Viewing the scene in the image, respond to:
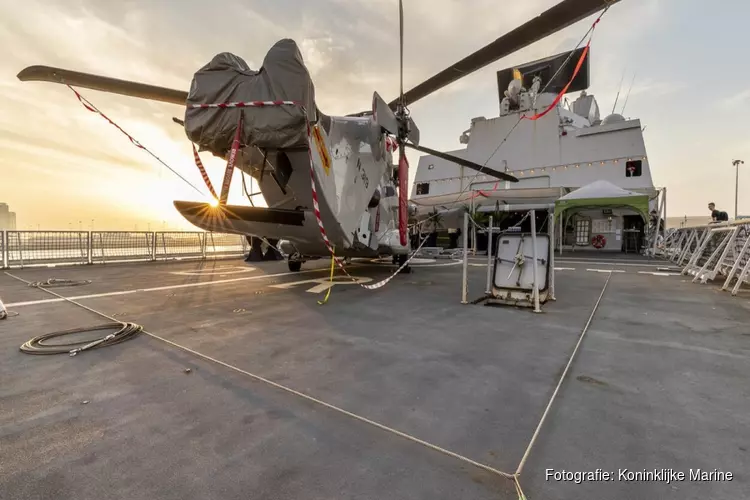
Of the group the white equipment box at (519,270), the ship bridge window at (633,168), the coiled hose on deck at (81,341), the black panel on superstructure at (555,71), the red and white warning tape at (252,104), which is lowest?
the coiled hose on deck at (81,341)

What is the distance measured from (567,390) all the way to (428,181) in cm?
2546

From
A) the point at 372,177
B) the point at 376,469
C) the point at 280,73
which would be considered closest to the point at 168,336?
the point at 376,469

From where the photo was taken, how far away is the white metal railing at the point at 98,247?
33.6 feet

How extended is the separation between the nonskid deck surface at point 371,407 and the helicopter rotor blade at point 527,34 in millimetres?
3397

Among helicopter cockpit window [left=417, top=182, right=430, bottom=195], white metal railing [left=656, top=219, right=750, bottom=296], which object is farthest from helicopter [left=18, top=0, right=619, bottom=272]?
helicopter cockpit window [left=417, top=182, right=430, bottom=195]

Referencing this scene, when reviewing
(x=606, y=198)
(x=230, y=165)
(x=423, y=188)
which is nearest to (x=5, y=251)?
(x=230, y=165)

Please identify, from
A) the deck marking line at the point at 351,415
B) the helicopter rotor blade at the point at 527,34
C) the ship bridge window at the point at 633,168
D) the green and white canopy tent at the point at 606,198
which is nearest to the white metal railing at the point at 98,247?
the deck marking line at the point at 351,415

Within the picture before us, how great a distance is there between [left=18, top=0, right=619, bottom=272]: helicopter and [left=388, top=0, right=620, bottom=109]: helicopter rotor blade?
0.01 m

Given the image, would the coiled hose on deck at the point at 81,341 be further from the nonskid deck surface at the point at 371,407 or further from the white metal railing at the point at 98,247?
the white metal railing at the point at 98,247

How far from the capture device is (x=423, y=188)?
27094 mm

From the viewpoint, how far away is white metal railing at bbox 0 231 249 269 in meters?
10.2

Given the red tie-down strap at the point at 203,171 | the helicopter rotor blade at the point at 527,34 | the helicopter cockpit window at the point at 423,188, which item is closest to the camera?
the helicopter rotor blade at the point at 527,34

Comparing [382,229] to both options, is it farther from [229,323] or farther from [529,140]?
[529,140]

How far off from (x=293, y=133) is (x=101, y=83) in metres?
2.82
